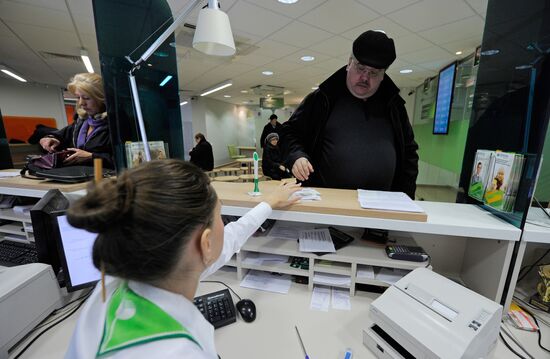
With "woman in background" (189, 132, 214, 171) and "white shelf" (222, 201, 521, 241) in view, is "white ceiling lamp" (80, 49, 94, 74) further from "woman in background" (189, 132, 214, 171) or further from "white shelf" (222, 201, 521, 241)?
"white shelf" (222, 201, 521, 241)

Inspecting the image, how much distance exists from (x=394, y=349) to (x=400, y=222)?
15.1 inches

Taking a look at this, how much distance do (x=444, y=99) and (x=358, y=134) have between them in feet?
12.9

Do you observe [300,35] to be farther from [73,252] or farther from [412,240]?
[73,252]

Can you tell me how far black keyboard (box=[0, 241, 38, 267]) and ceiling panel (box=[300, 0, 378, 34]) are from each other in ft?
9.58

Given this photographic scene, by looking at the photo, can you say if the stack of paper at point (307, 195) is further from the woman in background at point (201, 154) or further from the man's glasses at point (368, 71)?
the woman in background at point (201, 154)

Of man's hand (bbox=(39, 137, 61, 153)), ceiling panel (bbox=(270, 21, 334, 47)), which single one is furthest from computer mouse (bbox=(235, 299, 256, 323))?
ceiling panel (bbox=(270, 21, 334, 47))

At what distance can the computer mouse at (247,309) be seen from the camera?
0.86 meters

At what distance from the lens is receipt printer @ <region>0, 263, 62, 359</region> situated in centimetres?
74

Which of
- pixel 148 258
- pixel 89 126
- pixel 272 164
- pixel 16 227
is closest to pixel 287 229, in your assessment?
pixel 148 258

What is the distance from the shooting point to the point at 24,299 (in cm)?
80

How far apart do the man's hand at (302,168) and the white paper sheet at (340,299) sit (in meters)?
0.50

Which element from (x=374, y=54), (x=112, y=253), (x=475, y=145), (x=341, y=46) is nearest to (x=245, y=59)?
(x=341, y=46)

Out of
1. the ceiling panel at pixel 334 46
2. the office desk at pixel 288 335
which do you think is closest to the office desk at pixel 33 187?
the office desk at pixel 288 335

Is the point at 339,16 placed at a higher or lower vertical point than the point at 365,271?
higher
